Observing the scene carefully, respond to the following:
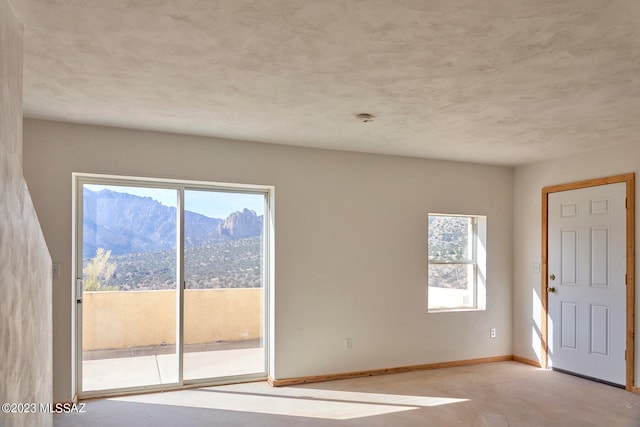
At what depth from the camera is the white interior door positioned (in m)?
4.54

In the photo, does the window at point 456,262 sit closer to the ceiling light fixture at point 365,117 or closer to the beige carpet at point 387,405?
the beige carpet at point 387,405

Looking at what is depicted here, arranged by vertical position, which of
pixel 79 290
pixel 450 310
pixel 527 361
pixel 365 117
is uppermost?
pixel 365 117

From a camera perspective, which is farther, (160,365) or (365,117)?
(160,365)

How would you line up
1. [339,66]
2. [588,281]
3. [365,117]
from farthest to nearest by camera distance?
1. [588,281]
2. [365,117]
3. [339,66]

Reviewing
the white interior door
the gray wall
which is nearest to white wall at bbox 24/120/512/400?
the white interior door

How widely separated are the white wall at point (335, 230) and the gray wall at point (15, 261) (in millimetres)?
1689

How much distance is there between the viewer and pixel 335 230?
491 cm

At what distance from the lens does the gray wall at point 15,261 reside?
5.79 ft

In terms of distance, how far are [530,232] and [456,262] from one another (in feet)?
3.19

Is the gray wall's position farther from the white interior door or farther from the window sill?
the white interior door

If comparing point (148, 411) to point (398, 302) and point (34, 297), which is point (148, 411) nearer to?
point (34, 297)

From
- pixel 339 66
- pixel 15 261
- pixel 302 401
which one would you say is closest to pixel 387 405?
pixel 302 401

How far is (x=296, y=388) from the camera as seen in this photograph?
4453mm

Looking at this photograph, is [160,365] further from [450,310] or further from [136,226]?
[450,310]
